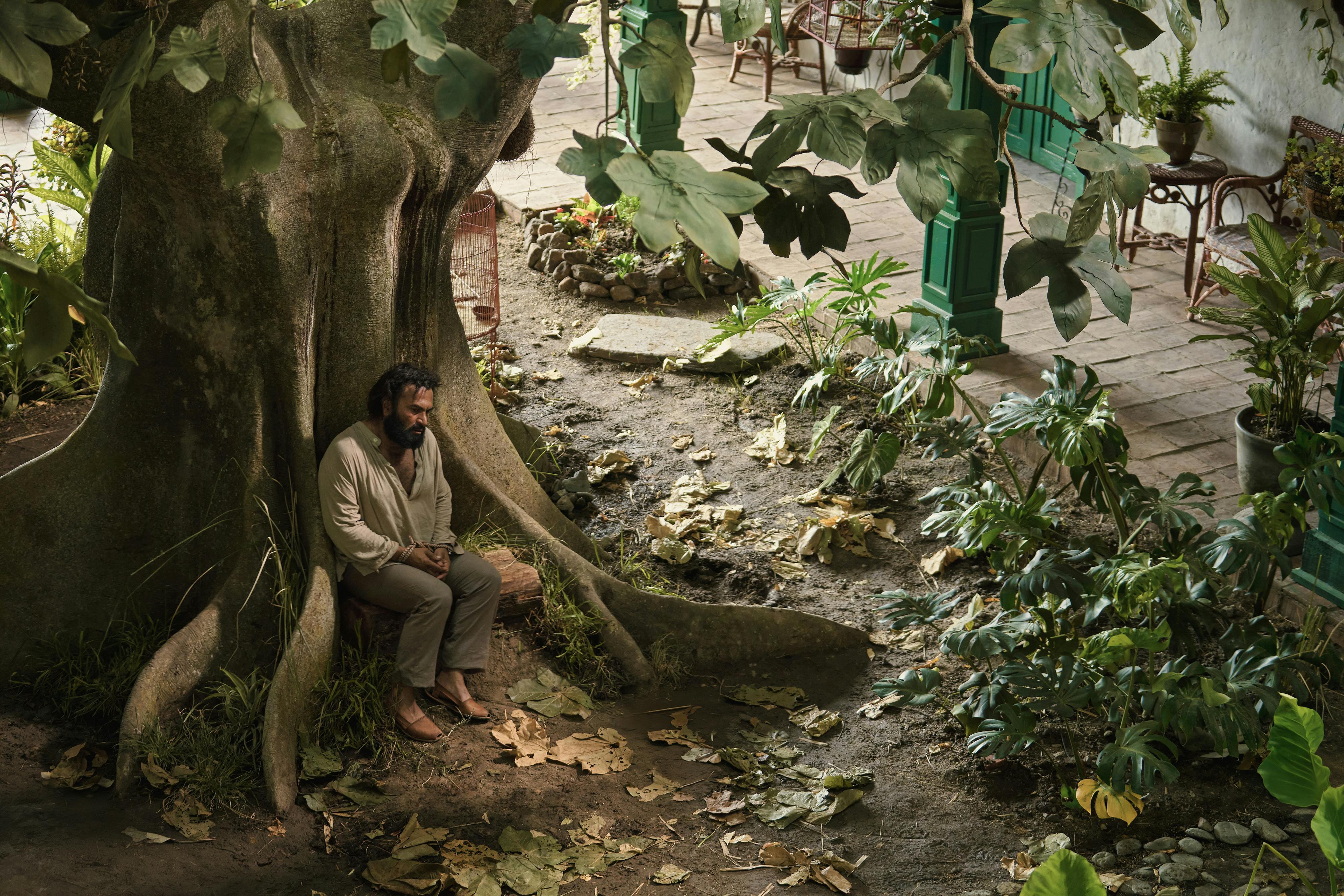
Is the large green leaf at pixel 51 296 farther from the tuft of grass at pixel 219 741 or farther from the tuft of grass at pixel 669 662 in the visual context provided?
the tuft of grass at pixel 669 662

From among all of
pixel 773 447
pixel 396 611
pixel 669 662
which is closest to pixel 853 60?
pixel 773 447

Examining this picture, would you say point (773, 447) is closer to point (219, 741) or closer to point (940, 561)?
point (940, 561)

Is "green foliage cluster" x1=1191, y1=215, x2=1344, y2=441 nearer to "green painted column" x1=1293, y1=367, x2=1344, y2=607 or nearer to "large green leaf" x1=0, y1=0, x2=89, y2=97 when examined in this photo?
"green painted column" x1=1293, y1=367, x2=1344, y2=607

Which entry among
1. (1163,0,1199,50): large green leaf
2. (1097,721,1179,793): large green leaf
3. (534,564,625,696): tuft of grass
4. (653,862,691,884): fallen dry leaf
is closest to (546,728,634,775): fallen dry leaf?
(534,564,625,696): tuft of grass

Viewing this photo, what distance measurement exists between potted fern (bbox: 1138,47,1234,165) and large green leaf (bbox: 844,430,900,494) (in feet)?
12.2

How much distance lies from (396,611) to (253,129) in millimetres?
3105

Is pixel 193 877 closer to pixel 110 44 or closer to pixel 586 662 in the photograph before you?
pixel 586 662

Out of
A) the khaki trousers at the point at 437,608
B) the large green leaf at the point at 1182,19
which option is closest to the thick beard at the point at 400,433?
the khaki trousers at the point at 437,608

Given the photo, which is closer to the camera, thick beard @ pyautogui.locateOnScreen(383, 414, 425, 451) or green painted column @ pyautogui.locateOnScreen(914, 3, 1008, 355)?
thick beard @ pyautogui.locateOnScreen(383, 414, 425, 451)

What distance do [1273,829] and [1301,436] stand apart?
1.53 m

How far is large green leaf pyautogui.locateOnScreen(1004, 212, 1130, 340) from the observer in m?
2.41

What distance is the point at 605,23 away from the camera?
2.42m

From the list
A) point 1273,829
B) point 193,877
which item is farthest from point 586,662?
point 1273,829

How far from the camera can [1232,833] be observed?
4.40m
